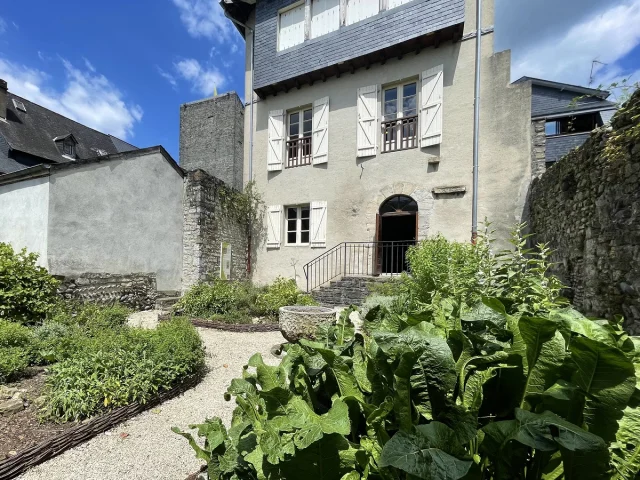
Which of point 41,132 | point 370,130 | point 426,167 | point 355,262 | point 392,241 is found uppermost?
point 41,132

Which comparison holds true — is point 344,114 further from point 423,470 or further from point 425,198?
point 423,470

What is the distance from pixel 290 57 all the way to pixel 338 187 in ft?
14.6

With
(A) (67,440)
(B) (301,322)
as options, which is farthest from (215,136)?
(A) (67,440)

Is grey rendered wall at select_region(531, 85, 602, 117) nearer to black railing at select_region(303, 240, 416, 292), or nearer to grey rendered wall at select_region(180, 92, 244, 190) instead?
black railing at select_region(303, 240, 416, 292)

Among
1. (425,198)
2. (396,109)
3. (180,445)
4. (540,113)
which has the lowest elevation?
(180,445)

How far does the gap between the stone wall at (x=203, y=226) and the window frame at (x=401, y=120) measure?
17.0 feet

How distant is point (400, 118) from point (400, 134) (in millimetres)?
439

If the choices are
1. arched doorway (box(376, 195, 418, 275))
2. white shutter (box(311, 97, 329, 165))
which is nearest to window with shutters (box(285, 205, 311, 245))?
white shutter (box(311, 97, 329, 165))

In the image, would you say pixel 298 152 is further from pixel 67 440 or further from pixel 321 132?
pixel 67 440

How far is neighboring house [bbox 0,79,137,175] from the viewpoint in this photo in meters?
12.5

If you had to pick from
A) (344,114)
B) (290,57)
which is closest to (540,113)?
(344,114)

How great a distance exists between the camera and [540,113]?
12680 mm

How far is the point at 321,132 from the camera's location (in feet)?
29.9

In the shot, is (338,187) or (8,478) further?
(338,187)
